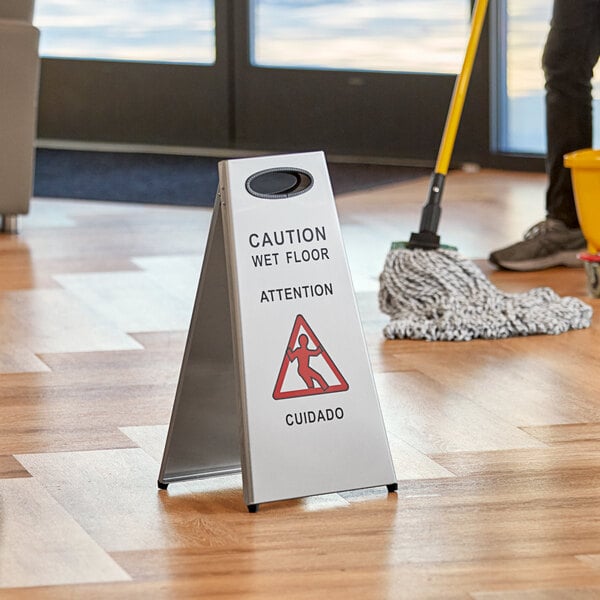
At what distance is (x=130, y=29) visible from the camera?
5891 mm

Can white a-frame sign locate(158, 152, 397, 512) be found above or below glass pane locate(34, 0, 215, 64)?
above

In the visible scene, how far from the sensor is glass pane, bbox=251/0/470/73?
16.7 feet

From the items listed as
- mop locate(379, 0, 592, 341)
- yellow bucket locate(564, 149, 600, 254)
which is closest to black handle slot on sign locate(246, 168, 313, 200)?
mop locate(379, 0, 592, 341)

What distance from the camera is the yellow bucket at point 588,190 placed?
107 inches

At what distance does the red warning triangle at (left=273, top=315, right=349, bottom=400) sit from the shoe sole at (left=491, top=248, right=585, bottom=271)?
154cm

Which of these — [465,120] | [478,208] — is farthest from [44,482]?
[465,120]

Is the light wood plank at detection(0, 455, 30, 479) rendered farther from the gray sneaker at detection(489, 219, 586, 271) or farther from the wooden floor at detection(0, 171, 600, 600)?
the gray sneaker at detection(489, 219, 586, 271)

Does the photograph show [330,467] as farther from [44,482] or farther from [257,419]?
[44,482]

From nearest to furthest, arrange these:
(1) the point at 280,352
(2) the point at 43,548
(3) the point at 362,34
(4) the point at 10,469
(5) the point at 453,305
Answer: (2) the point at 43,548, (1) the point at 280,352, (4) the point at 10,469, (5) the point at 453,305, (3) the point at 362,34

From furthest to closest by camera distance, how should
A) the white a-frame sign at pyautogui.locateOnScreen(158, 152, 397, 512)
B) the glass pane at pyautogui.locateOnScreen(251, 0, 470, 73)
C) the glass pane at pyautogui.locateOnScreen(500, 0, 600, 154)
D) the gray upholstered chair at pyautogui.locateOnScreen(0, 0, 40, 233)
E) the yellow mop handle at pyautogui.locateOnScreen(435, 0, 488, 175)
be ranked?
the glass pane at pyautogui.locateOnScreen(251, 0, 470, 73), the glass pane at pyautogui.locateOnScreen(500, 0, 600, 154), the gray upholstered chair at pyautogui.locateOnScreen(0, 0, 40, 233), the yellow mop handle at pyautogui.locateOnScreen(435, 0, 488, 175), the white a-frame sign at pyautogui.locateOnScreen(158, 152, 397, 512)

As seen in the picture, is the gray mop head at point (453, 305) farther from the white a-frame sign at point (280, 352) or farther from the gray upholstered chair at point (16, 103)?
the gray upholstered chair at point (16, 103)

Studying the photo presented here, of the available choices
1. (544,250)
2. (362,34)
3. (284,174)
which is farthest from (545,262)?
(362,34)

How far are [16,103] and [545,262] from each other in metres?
1.46

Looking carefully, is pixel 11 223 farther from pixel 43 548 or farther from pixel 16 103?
pixel 43 548
